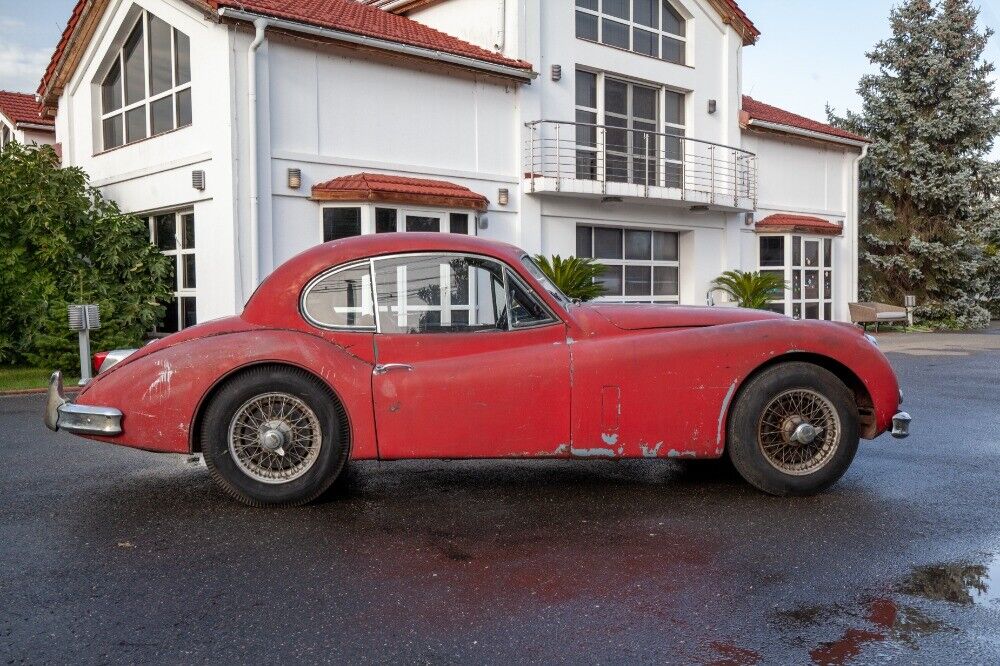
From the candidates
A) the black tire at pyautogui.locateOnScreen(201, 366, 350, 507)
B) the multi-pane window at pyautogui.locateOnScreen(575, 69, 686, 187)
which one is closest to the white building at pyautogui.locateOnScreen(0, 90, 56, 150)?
the multi-pane window at pyautogui.locateOnScreen(575, 69, 686, 187)

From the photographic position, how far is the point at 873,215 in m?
28.2

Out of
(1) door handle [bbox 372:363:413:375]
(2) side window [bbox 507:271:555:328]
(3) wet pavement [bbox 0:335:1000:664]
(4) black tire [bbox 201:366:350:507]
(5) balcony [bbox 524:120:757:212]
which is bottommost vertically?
(3) wet pavement [bbox 0:335:1000:664]

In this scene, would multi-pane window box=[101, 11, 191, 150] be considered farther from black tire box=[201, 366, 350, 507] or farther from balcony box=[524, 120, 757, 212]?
black tire box=[201, 366, 350, 507]

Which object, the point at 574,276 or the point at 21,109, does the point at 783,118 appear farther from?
the point at 21,109

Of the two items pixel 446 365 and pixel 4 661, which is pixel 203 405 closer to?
pixel 446 365

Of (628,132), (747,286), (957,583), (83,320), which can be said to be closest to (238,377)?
(957,583)

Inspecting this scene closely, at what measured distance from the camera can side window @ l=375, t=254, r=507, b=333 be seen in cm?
500

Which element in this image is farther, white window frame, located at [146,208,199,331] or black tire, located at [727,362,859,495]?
white window frame, located at [146,208,199,331]

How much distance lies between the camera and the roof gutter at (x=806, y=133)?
Answer: 70.0ft

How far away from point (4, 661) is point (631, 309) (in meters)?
3.65

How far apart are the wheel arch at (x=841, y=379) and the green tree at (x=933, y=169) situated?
2390 cm

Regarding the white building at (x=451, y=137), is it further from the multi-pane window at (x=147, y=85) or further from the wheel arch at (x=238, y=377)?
the wheel arch at (x=238, y=377)

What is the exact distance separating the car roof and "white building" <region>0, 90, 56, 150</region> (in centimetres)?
2107

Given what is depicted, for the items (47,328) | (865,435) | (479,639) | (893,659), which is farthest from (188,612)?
(47,328)
